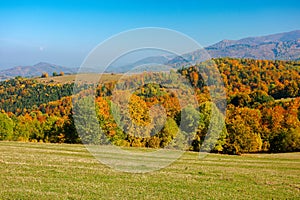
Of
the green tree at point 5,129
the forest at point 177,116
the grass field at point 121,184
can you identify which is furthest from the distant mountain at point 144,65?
the green tree at point 5,129

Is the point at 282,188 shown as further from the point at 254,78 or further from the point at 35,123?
the point at 254,78

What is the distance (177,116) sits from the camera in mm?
47438

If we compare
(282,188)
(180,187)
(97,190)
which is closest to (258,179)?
(282,188)

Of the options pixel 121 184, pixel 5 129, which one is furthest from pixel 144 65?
pixel 5 129

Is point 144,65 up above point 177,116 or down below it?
above

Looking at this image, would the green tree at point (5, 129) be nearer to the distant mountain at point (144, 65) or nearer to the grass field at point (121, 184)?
the grass field at point (121, 184)

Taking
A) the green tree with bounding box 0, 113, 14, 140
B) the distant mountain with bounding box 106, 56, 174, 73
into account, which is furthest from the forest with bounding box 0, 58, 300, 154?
the distant mountain with bounding box 106, 56, 174, 73

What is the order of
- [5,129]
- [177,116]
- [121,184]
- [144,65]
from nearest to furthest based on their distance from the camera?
[121,184], [144,65], [177,116], [5,129]

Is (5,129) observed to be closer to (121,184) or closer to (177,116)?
(177,116)

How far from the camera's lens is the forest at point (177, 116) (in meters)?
26.5

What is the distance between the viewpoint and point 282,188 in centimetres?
1836

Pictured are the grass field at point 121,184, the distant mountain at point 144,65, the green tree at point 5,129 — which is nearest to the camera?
the grass field at point 121,184

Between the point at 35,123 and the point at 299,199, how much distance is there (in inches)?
2888

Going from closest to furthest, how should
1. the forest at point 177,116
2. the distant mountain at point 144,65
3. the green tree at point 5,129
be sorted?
the distant mountain at point 144,65, the forest at point 177,116, the green tree at point 5,129
